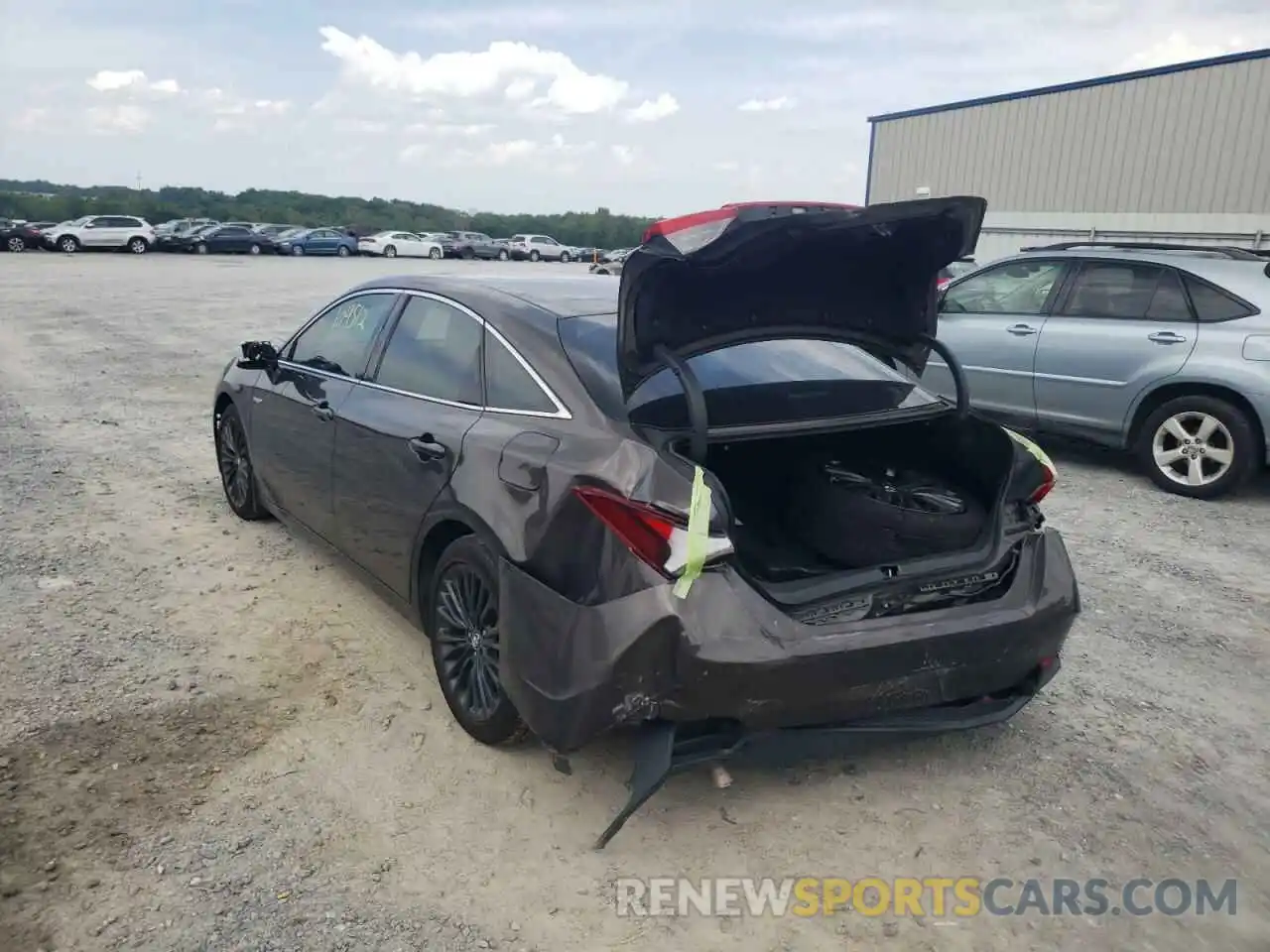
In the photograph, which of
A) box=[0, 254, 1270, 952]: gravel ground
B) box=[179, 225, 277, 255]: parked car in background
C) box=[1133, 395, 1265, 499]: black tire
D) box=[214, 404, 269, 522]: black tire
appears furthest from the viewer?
box=[179, 225, 277, 255]: parked car in background

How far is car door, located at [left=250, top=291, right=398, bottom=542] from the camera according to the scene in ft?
14.7

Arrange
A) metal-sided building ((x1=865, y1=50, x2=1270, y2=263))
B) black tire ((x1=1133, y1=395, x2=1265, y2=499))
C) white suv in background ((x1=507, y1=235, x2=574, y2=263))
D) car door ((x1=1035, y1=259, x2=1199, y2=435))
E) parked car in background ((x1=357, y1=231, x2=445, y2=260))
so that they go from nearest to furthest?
black tire ((x1=1133, y1=395, x2=1265, y2=499)) < car door ((x1=1035, y1=259, x2=1199, y2=435)) < metal-sided building ((x1=865, y1=50, x2=1270, y2=263)) < parked car in background ((x1=357, y1=231, x2=445, y2=260)) < white suv in background ((x1=507, y1=235, x2=574, y2=263))

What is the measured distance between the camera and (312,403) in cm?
462

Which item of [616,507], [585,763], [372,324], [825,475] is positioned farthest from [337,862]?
[372,324]

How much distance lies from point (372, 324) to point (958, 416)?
8.35 feet

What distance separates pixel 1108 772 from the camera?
341 centimetres

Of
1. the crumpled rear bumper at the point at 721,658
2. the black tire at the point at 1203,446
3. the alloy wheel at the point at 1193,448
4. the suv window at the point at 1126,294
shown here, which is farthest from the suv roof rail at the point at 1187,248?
the crumpled rear bumper at the point at 721,658

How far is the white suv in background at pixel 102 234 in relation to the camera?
38.6m

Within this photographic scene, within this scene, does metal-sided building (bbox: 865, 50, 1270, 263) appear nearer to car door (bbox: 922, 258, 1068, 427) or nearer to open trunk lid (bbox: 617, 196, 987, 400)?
car door (bbox: 922, 258, 1068, 427)

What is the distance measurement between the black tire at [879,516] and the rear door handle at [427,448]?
4.49ft

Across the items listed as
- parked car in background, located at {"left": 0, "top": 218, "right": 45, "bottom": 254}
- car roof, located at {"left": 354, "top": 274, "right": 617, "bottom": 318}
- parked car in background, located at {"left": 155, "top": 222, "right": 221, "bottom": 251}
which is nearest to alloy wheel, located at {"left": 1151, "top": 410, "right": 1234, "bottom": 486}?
car roof, located at {"left": 354, "top": 274, "right": 617, "bottom": 318}

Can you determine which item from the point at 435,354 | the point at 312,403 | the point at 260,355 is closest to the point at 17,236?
the point at 260,355

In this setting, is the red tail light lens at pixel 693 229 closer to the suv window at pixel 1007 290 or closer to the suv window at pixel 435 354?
the suv window at pixel 435 354

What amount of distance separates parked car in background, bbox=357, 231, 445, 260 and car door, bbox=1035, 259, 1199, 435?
4694 cm
